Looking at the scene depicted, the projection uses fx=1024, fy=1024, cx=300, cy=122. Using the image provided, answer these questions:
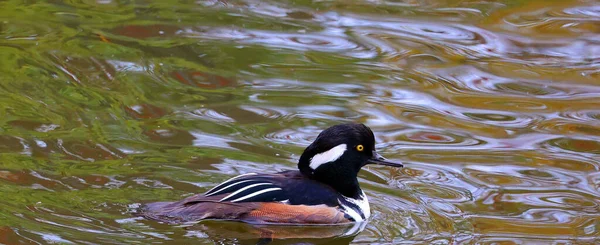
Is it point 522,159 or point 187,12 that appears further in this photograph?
point 187,12

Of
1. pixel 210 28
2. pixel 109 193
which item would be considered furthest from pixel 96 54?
pixel 109 193

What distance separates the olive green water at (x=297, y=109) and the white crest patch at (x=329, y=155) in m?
0.54

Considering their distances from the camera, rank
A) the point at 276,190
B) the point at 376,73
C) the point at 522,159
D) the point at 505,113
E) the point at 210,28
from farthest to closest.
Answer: the point at 210,28 → the point at 376,73 → the point at 505,113 → the point at 522,159 → the point at 276,190

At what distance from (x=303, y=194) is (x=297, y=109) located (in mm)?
2308

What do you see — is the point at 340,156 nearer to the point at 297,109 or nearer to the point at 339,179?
the point at 339,179

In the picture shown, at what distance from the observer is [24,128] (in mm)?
8609

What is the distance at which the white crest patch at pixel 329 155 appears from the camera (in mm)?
7371

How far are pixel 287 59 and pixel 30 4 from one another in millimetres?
3391

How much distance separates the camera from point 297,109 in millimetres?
9508

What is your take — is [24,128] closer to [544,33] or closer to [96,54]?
[96,54]

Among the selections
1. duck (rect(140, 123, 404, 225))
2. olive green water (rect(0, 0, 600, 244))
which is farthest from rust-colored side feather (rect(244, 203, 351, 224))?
olive green water (rect(0, 0, 600, 244))

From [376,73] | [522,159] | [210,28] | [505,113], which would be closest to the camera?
[522,159]

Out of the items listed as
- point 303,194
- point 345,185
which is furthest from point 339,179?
point 303,194

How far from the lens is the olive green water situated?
7266mm
